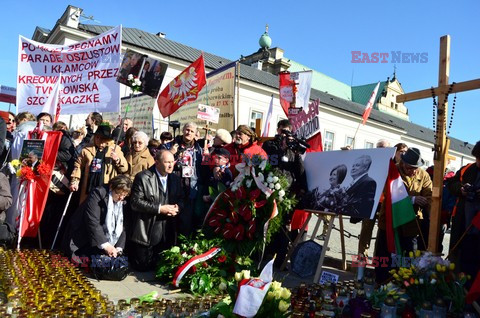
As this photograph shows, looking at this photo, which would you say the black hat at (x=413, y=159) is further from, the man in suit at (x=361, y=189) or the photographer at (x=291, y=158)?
the photographer at (x=291, y=158)

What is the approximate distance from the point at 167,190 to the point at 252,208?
1265 mm


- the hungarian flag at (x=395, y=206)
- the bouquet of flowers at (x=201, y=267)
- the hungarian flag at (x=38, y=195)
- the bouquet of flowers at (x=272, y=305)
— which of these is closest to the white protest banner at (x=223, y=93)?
the hungarian flag at (x=38, y=195)

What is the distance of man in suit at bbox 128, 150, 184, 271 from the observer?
5348mm

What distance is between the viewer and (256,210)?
5.11m

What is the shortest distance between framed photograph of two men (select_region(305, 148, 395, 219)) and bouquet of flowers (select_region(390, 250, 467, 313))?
1227mm

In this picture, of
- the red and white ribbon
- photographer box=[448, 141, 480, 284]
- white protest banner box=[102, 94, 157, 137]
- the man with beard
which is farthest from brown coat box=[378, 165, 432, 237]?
white protest banner box=[102, 94, 157, 137]

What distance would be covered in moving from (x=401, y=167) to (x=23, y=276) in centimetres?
444

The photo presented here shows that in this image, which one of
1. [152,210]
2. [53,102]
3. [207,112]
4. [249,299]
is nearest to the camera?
[249,299]

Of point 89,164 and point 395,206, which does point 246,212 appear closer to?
point 395,206

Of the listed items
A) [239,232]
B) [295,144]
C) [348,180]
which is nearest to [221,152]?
[295,144]

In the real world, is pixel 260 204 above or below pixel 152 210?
above

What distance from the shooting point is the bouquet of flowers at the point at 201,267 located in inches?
179

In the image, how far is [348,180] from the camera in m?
5.20

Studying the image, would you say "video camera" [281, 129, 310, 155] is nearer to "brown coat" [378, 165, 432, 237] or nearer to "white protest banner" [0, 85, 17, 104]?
"brown coat" [378, 165, 432, 237]
